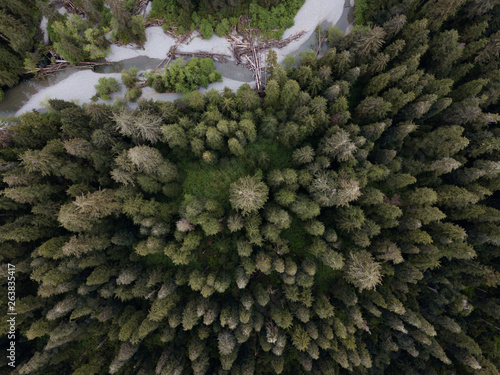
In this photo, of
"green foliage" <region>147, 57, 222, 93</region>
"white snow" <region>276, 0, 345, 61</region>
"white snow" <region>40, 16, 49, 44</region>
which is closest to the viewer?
"green foliage" <region>147, 57, 222, 93</region>

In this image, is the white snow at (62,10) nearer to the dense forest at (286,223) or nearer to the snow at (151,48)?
the snow at (151,48)

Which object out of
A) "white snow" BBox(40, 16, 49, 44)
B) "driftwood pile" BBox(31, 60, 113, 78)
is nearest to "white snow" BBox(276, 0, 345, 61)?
"driftwood pile" BBox(31, 60, 113, 78)

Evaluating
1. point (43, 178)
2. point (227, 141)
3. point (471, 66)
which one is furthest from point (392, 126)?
point (43, 178)

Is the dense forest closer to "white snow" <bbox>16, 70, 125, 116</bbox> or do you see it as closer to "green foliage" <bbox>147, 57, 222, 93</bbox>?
"green foliage" <bbox>147, 57, 222, 93</bbox>

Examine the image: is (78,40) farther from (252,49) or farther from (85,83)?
(252,49)

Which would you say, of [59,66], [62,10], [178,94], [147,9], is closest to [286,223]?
[178,94]

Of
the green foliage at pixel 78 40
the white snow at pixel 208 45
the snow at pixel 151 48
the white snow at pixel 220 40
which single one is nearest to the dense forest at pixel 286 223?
the white snow at pixel 220 40
